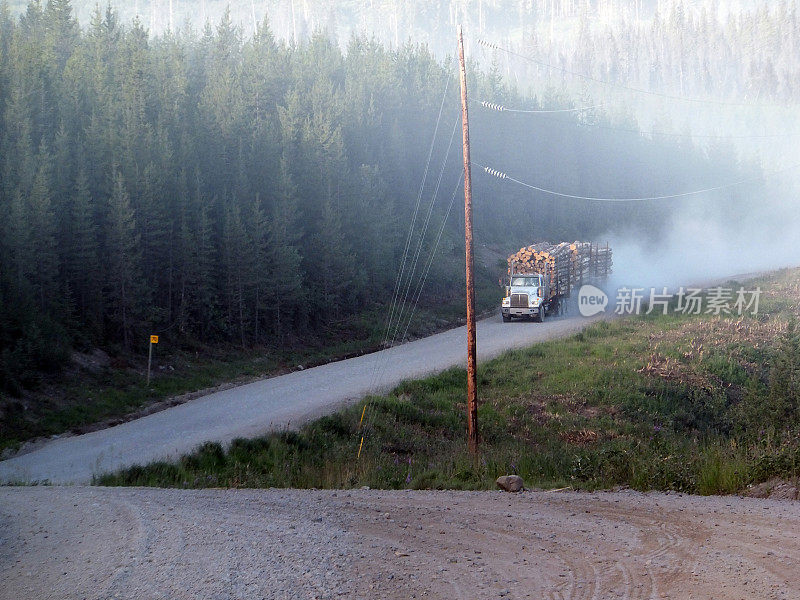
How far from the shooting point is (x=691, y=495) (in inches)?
376

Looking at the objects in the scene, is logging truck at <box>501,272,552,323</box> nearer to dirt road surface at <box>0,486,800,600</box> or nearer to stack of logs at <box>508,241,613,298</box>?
stack of logs at <box>508,241,613,298</box>

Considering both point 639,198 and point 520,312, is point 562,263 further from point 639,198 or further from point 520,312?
point 639,198

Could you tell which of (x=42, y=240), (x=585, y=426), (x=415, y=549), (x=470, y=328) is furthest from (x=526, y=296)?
(x=415, y=549)

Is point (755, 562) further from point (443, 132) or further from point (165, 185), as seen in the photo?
point (443, 132)

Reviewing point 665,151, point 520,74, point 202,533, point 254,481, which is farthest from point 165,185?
point 520,74

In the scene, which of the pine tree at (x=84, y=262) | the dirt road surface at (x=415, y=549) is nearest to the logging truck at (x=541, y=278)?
the pine tree at (x=84, y=262)

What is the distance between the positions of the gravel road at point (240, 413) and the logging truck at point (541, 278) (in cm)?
455

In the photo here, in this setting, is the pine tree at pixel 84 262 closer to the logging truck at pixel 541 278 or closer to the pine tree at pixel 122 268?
the pine tree at pixel 122 268

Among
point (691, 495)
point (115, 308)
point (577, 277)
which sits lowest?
point (577, 277)

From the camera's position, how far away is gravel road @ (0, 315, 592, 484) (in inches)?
698

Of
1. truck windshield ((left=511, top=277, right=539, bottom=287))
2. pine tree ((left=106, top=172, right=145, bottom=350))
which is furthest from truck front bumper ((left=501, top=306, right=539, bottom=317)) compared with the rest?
pine tree ((left=106, top=172, right=145, bottom=350))

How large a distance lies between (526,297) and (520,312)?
88cm

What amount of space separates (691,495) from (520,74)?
188901mm

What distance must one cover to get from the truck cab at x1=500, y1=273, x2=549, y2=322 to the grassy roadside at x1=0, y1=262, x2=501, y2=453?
485 cm
